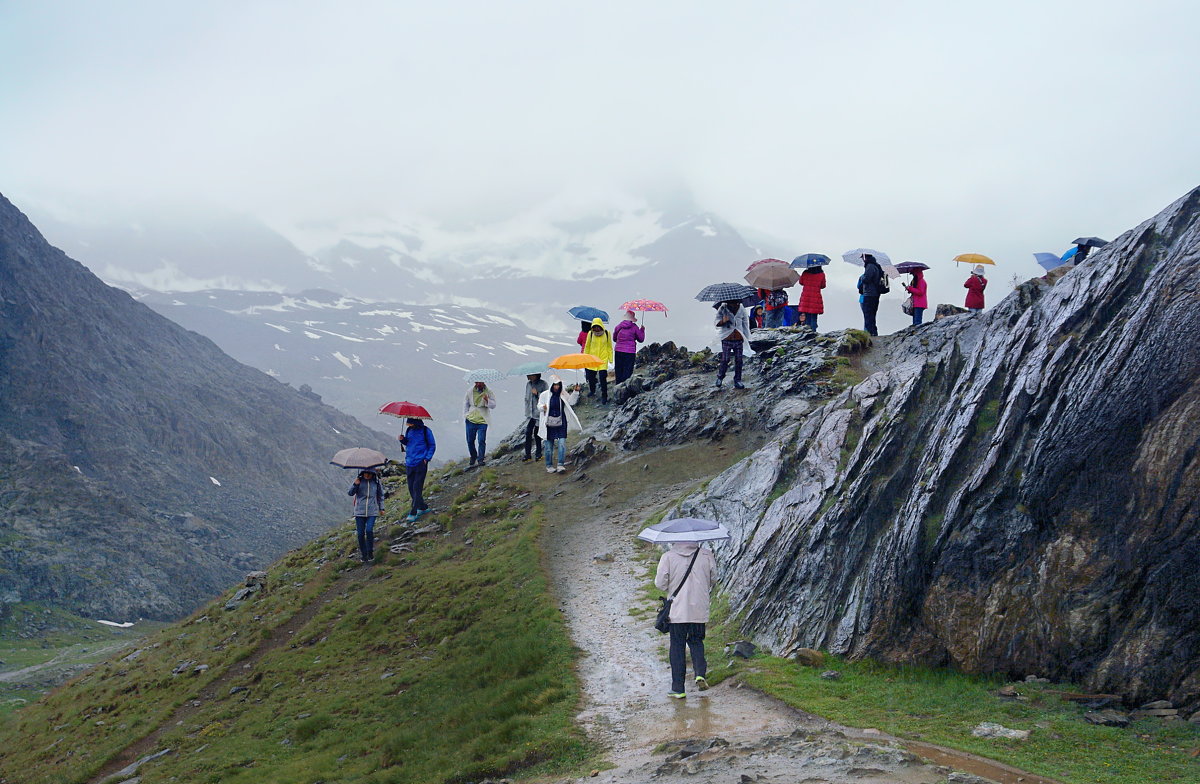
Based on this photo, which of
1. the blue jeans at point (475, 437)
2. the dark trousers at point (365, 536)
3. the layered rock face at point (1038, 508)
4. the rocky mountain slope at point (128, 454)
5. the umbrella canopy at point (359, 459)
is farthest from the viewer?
the rocky mountain slope at point (128, 454)

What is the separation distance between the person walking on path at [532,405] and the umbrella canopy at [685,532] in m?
18.9

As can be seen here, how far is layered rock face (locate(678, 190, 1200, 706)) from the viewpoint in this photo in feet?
36.9

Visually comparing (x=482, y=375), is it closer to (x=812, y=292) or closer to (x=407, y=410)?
(x=407, y=410)

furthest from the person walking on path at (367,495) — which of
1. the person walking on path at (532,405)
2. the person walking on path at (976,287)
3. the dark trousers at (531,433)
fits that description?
the person walking on path at (976,287)

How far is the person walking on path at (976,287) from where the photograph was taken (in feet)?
122

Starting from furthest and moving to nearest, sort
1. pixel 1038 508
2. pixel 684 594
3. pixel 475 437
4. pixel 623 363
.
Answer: pixel 623 363 → pixel 475 437 → pixel 684 594 → pixel 1038 508

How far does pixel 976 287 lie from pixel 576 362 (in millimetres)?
19227

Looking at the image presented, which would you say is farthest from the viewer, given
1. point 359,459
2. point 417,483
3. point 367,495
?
point 417,483

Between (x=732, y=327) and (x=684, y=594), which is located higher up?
(x=732, y=327)

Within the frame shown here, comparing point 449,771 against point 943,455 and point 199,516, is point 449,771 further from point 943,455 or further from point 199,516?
point 199,516

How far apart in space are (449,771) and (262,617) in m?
17.5

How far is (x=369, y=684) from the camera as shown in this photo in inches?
→ 747

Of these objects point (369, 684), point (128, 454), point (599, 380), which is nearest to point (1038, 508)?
point (369, 684)

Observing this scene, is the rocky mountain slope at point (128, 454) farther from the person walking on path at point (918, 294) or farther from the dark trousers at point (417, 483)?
the person walking on path at point (918, 294)
